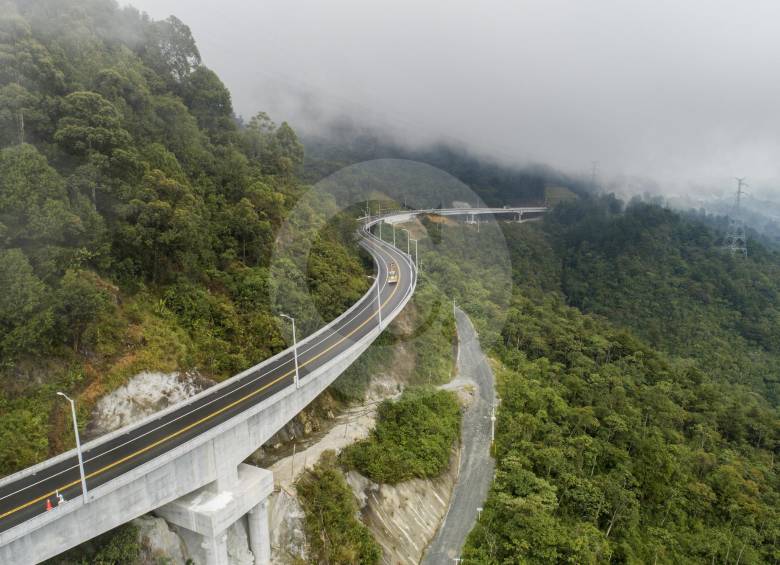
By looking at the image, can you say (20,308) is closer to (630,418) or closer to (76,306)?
(76,306)

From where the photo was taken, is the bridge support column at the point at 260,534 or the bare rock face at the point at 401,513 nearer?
the bridge support column at the point at 260,534

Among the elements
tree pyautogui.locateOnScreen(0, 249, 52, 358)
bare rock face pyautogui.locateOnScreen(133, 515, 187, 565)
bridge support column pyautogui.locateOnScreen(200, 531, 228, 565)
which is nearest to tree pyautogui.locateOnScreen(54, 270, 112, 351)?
tree pyautogui.locateOnScreen(0, 249, 52, 358)

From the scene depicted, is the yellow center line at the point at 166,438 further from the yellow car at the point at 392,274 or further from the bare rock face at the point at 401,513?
the yellow car at the point at 392,274

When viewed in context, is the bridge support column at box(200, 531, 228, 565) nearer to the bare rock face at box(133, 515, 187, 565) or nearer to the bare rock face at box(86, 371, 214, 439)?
the bare rock face at box(133, 515, 187, 565)

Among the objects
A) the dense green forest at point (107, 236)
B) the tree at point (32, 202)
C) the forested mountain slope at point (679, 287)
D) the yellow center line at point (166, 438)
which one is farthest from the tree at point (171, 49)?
the forested mountain slope at point (679, 287)

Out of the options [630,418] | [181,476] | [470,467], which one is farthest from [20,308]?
[630,418]

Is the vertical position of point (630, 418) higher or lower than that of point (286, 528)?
lower
